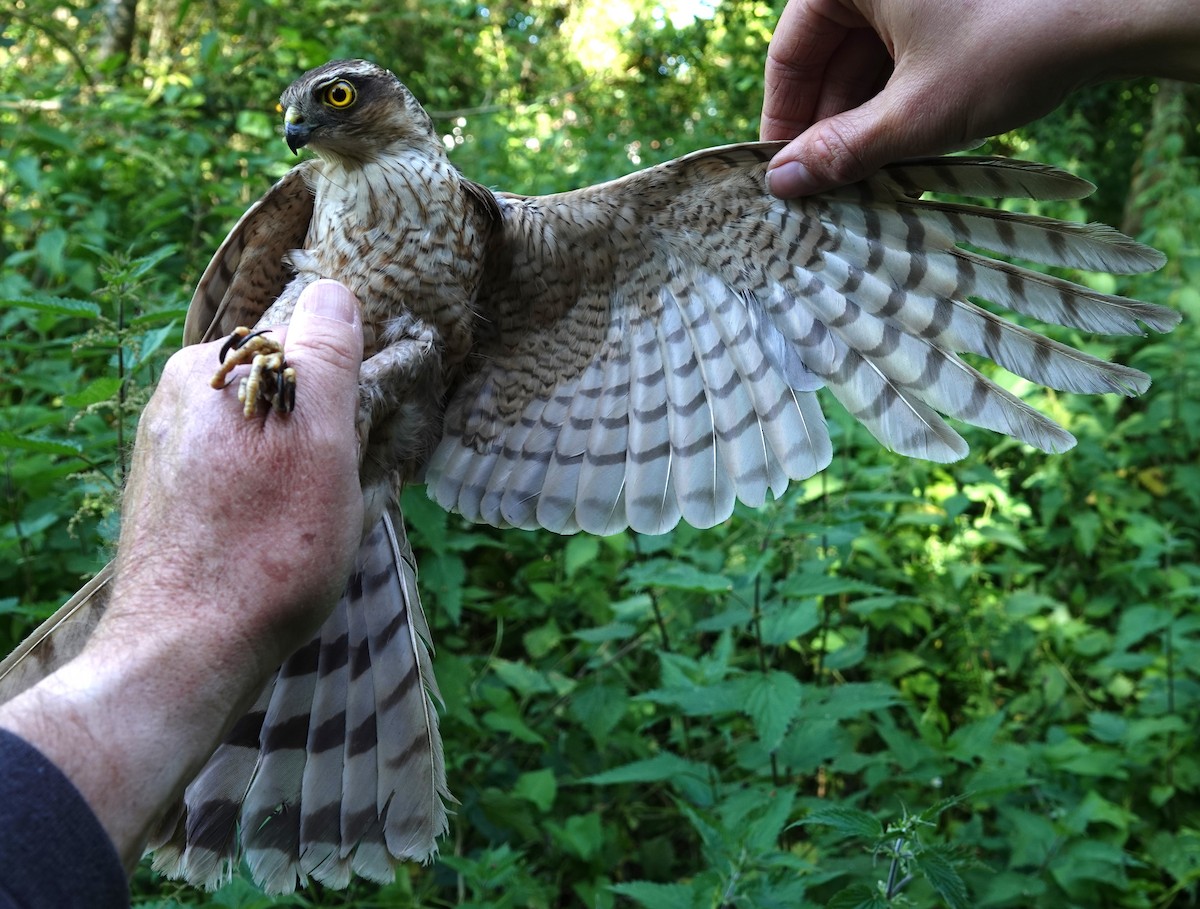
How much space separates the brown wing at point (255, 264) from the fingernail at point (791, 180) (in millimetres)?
1335

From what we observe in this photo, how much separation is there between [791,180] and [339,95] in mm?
1312

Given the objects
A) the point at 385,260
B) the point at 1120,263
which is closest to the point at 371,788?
the point at 385,260

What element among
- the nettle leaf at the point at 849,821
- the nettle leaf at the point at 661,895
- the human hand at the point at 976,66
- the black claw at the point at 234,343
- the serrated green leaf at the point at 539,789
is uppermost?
the human hand at the point at 976,66

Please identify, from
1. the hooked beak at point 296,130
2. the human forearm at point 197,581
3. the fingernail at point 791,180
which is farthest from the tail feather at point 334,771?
the fingernail at point 791,180

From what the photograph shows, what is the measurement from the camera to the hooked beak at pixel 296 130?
2.81 m

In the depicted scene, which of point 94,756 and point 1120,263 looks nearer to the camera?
point 94,756

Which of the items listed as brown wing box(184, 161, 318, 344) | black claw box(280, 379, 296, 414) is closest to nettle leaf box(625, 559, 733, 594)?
black claw box(280, 379, 296, 414)

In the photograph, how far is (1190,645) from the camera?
13.8 feet

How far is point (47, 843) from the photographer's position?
1.35 meters

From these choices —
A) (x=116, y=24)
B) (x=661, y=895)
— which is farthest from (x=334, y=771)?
(x=116, y=24)

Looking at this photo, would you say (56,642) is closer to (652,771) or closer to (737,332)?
(652,771)

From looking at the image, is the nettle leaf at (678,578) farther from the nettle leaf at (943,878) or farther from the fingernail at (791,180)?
the fingernail at (791,180)

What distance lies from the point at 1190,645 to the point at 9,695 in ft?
14.1

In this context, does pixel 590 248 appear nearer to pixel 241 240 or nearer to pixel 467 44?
pixel 241 240
